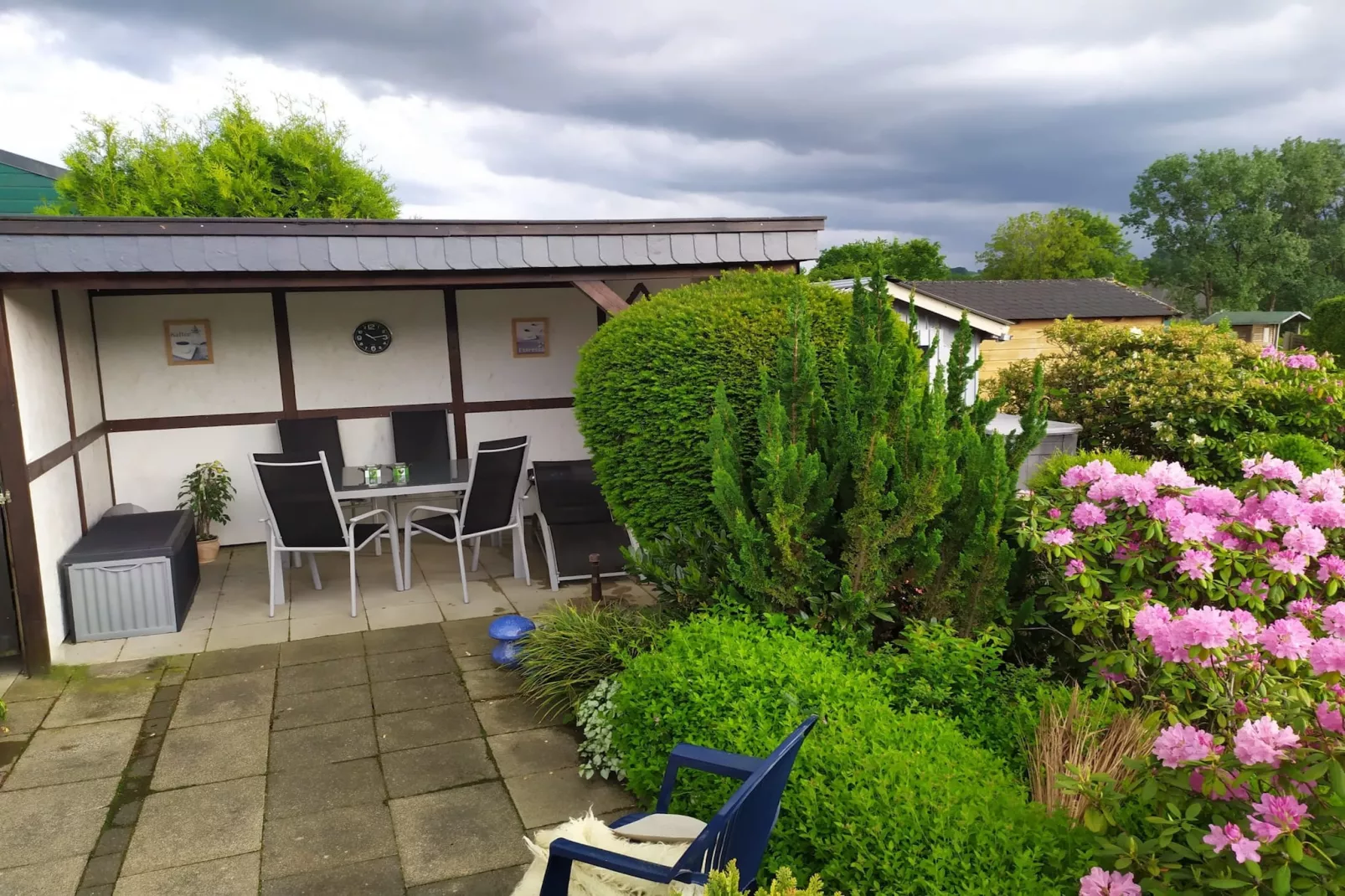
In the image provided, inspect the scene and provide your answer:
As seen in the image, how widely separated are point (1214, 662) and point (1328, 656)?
17.4 inches

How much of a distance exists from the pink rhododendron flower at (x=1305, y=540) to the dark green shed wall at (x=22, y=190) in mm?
16546

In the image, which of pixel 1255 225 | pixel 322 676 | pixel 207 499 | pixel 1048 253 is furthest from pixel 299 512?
pixel 1255 225

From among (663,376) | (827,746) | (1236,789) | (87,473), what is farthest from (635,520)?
(87,473)

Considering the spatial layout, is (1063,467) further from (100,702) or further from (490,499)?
(100,702)

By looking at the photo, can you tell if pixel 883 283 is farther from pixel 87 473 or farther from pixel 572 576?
pixel 87 473

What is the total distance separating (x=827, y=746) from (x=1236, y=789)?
0.95m

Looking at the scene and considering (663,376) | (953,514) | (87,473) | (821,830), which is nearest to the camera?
(821,830)

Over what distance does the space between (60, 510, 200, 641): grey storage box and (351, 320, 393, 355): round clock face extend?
2.57 meters

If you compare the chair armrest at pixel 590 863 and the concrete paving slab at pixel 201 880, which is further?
the concrete paving slab at pixel 201 880

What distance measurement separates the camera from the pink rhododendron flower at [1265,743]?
1.51 meters

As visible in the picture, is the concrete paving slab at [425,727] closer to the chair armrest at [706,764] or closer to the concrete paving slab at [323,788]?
the concrete paving slab at [323,788]

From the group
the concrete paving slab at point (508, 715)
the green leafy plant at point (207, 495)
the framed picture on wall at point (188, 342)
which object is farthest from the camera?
the framed picture on wall at point (188, 342)

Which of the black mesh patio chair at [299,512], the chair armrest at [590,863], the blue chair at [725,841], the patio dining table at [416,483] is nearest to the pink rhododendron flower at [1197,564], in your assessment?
the blue chair at [725,841]

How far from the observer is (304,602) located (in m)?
5.36
